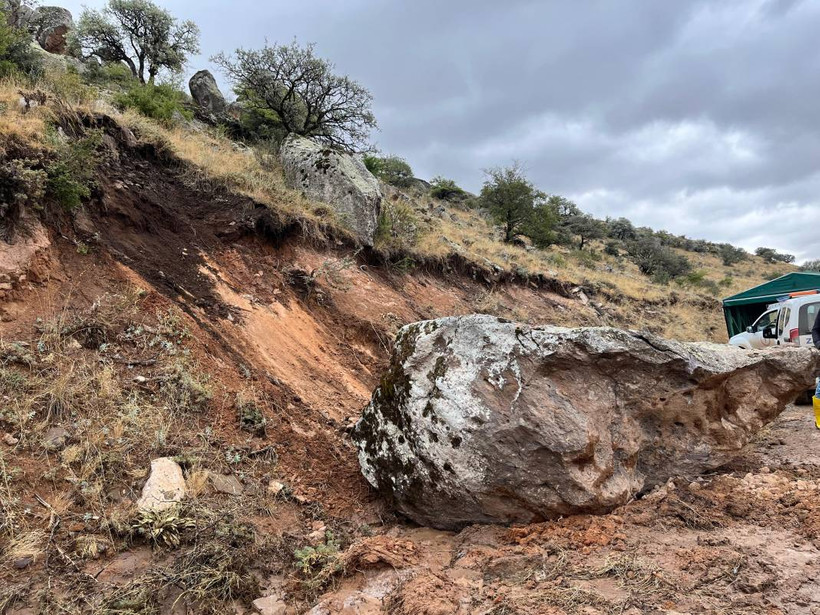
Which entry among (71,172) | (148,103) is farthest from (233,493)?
(148,103)

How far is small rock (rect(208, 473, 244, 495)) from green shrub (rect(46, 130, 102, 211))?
420 centimetres

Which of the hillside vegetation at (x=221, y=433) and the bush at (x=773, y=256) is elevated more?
the bush at (x=773, y=256)

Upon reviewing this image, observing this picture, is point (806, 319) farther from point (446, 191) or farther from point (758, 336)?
point (446, 191)

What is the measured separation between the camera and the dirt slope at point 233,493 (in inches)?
108

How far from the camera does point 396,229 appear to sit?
12422 millimetres

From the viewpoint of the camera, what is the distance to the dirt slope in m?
2.75

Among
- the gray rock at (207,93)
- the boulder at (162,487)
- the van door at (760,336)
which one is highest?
the gray rock at (207,93)

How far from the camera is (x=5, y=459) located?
3312 mm

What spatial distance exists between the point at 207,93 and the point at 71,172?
15.6 meters

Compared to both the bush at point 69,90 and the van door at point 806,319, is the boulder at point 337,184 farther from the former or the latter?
the van door at point 806,319

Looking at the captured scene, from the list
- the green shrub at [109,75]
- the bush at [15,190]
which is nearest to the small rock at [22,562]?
the bush at [15,190]

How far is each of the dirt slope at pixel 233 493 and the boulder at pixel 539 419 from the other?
24 centimetres

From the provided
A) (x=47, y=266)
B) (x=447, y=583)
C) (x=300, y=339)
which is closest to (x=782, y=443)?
(x=447, y=583)

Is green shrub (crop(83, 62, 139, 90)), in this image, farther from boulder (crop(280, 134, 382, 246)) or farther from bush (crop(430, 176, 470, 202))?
bush (crop(430, 176, 470, 202))
